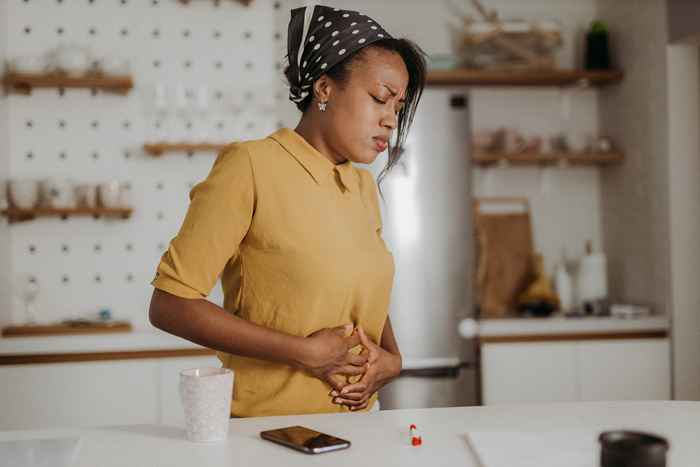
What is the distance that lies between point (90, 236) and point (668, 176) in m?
2.51

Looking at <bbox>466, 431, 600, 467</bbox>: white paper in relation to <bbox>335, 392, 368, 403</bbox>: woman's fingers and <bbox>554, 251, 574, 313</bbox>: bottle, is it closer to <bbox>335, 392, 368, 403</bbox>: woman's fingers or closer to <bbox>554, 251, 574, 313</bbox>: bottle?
<bbox>335, 392, 368, 403</bbox>: woman's fingers

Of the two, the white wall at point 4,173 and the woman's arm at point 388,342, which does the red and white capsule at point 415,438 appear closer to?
the woman's arm at point 388,342

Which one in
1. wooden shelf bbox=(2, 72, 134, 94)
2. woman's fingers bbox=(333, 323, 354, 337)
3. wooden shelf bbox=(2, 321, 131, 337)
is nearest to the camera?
woman's fingers bbox=(333, 323, 354, 337)

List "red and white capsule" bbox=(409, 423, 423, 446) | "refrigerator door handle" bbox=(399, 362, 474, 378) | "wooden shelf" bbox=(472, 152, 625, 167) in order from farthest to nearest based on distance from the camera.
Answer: "wooden shelf" bbox=(472, 152, 625, 167), "refrigerator door handle" bbox=(399, 362, 474, 378), "red and white capsule" bbox=(409, 423, 423, 446)

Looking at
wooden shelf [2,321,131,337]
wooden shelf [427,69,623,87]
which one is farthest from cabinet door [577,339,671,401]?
wooden shelf [2,321,131,337]

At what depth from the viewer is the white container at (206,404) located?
1130mm

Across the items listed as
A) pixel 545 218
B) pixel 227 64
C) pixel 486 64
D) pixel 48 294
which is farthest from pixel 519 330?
pixel 48 294

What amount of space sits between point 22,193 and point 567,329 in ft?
7.70

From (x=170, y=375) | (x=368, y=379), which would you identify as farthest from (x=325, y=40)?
(x=170, y=375)

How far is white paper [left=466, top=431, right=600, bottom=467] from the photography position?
1.04m

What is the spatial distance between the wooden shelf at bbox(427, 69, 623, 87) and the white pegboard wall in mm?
768

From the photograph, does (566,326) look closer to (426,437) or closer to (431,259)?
(431,259)

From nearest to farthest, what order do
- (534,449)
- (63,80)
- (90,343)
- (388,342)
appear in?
(534,449)
(388,342)
(90,343)
(63,80)

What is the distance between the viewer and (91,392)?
2955mm
